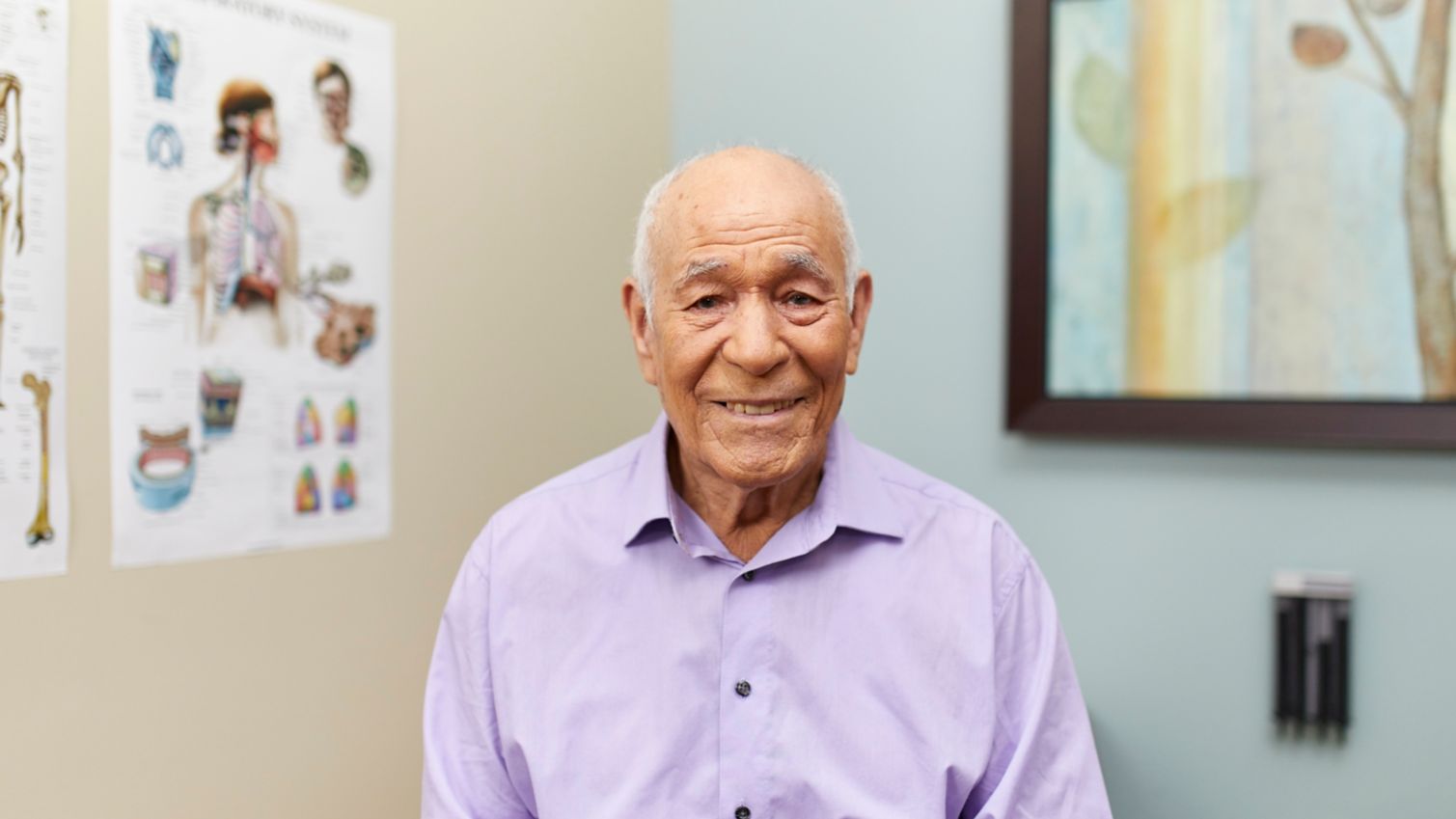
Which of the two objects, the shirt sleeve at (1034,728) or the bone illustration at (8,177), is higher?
the bone illustration at (8,177)

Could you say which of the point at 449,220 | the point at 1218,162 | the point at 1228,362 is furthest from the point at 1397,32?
the point at 449,220

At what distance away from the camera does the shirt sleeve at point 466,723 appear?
4.06 ft

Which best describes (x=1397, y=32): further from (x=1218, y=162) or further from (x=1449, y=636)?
(x=1449, y=636)

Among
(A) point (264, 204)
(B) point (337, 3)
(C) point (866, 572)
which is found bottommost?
(C) point (866, 572)

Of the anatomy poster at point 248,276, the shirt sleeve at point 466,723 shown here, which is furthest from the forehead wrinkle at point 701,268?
the anatomy poster at point 248,276

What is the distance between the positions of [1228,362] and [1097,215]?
0.32 metres

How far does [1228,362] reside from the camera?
6.02 feet

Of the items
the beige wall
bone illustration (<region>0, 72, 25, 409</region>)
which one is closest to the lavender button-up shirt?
the beige wall

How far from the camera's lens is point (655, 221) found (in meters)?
1.26

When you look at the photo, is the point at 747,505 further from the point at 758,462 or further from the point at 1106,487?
the point at 1106,487

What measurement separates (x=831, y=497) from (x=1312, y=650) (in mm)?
958

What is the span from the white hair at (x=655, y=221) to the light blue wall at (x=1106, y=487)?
0.82 m

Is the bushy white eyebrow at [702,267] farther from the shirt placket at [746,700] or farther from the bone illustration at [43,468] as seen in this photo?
the bone illustration at [43,468]

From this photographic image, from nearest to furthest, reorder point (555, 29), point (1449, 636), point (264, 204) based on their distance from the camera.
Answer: point (264, 204) < point (1449, 636) < point (555, 29)
